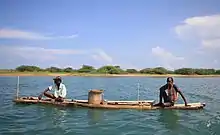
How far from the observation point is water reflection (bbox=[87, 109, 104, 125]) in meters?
13.4

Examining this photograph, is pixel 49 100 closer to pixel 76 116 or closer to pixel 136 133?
pixel 76 116

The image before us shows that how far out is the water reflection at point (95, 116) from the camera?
43.9ft

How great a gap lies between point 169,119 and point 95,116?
Answer: 356cm

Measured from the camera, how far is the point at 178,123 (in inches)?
523

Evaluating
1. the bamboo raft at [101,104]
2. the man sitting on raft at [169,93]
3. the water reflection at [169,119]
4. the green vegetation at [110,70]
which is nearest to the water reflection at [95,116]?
the bamboo raft at [101,104]

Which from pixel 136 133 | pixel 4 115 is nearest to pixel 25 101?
pixel 4 115

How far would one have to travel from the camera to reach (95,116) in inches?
574

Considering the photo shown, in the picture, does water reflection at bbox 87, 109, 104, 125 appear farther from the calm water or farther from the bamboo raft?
the bamboo raft

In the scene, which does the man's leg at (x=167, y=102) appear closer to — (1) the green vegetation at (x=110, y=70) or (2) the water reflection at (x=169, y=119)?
(2) the water reflection at (x=169, y=119)

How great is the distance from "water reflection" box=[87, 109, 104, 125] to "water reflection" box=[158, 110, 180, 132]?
2.84 metres

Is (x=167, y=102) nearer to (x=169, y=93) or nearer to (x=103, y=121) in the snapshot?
(x=169, y=93)

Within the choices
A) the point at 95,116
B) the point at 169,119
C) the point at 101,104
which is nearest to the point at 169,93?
the point at 169,119

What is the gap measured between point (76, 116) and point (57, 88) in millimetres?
3248

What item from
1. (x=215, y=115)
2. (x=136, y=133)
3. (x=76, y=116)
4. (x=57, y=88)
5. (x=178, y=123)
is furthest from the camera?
(x=57, y=88)
